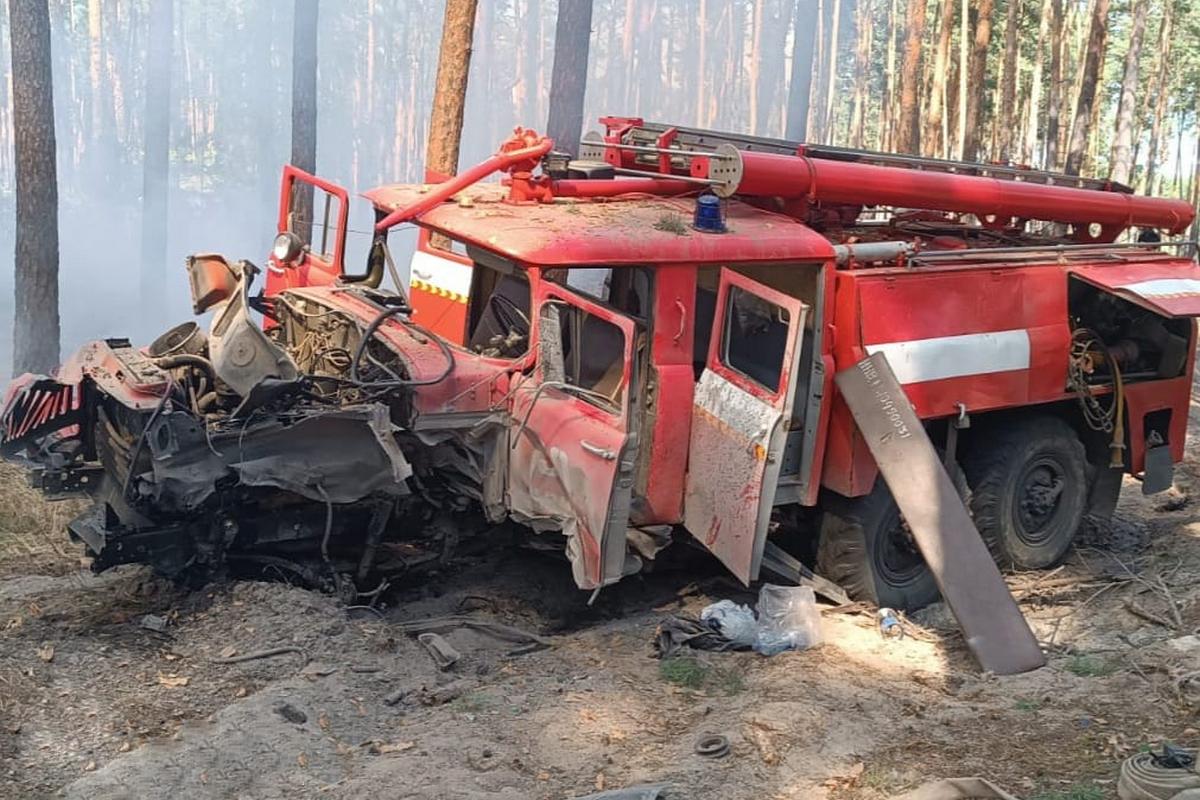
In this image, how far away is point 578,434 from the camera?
233 inches

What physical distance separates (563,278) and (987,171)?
3626 mm

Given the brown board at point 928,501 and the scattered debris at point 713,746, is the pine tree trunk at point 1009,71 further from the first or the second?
the scattered debris at point 713,746

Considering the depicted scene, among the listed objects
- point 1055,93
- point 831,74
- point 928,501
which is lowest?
point 928,501

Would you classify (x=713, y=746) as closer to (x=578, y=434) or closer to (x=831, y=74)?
(x=578, y=434)

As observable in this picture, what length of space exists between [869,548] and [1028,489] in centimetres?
157

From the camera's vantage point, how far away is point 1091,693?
5.38m

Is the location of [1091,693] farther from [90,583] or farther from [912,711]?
[90,583]

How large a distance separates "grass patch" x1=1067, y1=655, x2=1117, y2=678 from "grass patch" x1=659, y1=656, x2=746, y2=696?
5.21 ft

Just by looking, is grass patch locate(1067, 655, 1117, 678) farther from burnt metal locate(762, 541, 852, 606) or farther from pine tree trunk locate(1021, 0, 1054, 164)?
pine tree trunk locate(1021, 0, 1054, 164)

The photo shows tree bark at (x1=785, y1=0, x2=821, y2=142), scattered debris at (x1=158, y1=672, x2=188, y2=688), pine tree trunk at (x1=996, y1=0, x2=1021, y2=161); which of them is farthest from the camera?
tree bark at (x1=785, y1=0, x2=821, y2=142)

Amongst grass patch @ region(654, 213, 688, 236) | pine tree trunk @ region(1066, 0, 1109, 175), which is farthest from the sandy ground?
pine tree trunk @ region(1066, 0, 1109, 175)

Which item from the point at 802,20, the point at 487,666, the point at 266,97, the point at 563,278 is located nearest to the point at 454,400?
the point at 563,278

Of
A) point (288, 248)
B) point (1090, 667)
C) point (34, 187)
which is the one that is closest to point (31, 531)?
point (288, 248)

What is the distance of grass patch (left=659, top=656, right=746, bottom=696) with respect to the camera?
5.77m
